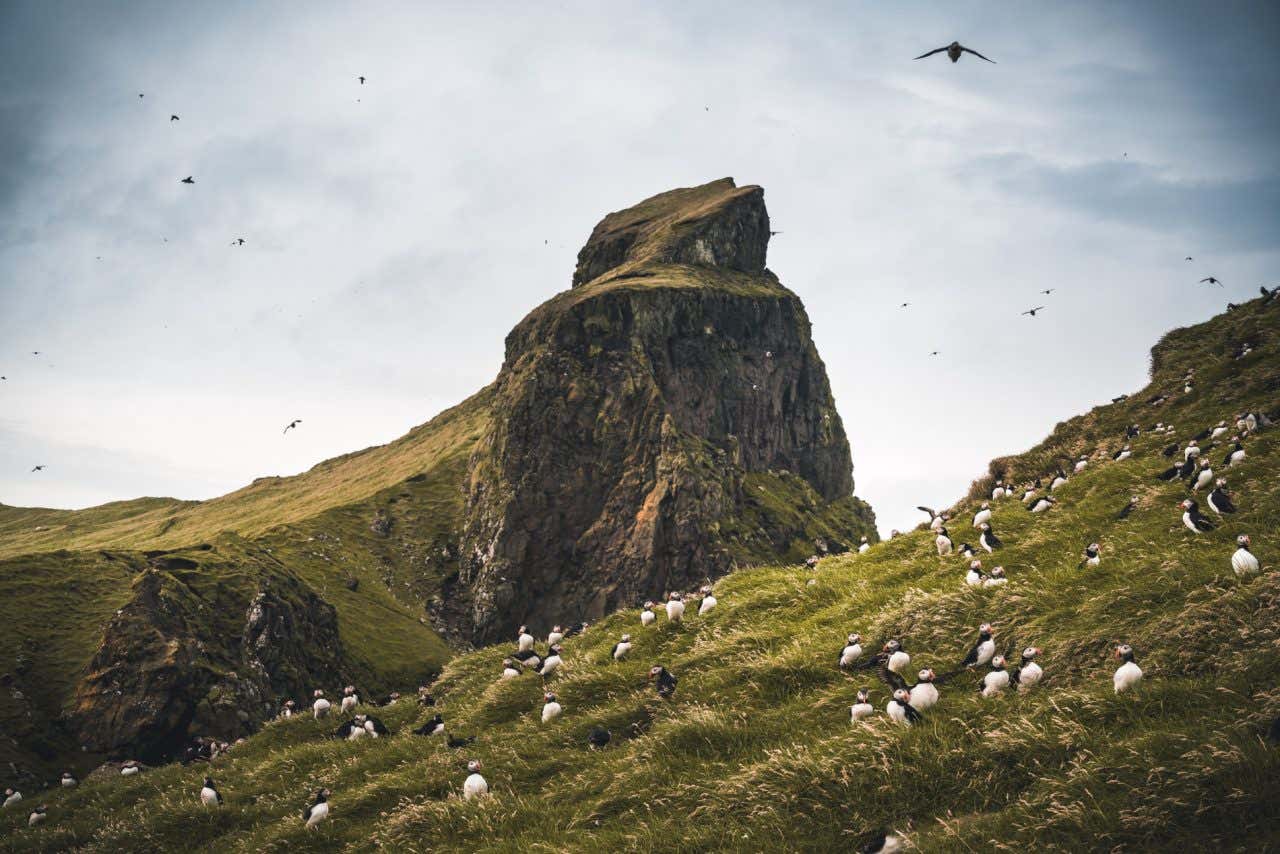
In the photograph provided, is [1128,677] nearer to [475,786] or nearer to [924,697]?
[924,697]

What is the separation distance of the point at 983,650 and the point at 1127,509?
7973 millimetres

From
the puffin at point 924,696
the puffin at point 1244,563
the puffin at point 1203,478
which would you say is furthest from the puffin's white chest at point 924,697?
the puffin at point 1203,478

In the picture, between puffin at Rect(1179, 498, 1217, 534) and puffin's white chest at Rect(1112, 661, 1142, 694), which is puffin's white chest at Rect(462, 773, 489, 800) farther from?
puffin at Rect(1179, 498, 1217, 534)

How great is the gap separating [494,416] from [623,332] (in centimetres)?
4098

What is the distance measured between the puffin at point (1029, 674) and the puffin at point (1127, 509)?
312 inches

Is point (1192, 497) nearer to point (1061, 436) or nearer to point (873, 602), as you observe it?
point (873, 602)

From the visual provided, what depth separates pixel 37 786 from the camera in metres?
57.1

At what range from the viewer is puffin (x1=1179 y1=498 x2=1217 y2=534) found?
15027 mm

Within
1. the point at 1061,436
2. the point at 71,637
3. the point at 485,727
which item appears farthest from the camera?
the point at 71,637

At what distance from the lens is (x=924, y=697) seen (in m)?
11.5

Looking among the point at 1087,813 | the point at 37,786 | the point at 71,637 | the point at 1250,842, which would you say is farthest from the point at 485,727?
the point at 71,637

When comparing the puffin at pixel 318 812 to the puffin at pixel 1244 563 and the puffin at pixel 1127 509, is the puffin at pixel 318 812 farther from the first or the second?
the puffin at pixel 1127 509

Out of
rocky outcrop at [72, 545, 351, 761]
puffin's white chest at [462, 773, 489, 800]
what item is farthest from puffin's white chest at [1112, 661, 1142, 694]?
rocky outcrop at [72, 545, 351, 761]

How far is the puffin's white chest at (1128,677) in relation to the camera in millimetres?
10022
